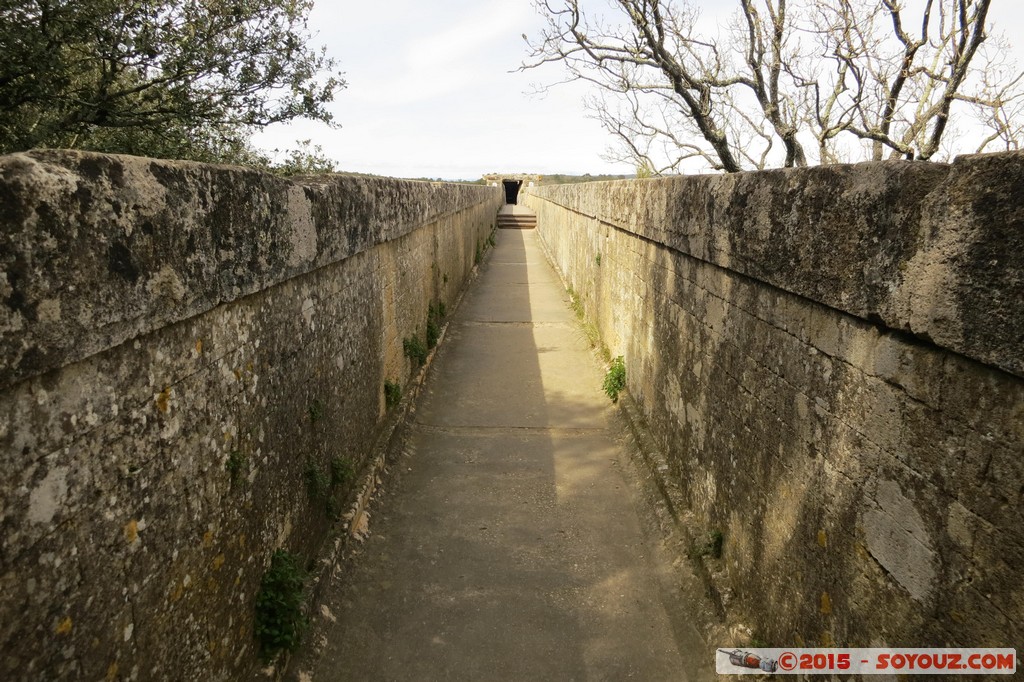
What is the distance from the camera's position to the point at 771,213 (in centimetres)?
275

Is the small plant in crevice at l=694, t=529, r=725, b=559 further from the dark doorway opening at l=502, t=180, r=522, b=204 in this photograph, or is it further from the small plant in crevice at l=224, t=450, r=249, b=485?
the dark doorway opening at l=502, t=180, r=522, b=204

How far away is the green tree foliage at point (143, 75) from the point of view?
6.04 m

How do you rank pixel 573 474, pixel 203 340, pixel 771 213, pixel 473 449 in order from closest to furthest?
pixel 203 340 < pixel 771 213 < pixel 573 474 < pixel 473 449

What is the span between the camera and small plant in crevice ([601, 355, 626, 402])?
622cm

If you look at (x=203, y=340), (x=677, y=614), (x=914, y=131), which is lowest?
(x=677, y=614)

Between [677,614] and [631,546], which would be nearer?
[677,614]

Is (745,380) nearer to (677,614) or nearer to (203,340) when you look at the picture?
(677,614)

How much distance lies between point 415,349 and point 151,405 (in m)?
4.35

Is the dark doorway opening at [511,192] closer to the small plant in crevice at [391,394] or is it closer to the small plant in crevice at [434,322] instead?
the small plant in crevice at [434,322]

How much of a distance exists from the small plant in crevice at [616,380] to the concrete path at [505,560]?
15 cm

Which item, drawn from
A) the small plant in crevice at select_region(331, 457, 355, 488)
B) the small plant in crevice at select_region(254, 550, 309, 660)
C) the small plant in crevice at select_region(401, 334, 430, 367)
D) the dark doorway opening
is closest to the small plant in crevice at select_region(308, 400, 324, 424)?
the small plant in crevice at select_region(331, 457, 355, 488)

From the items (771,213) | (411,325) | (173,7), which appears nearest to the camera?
(771,213)

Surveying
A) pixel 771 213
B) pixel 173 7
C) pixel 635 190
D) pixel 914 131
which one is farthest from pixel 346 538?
pixel 914 131

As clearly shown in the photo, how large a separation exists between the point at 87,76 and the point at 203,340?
7.13 metres
